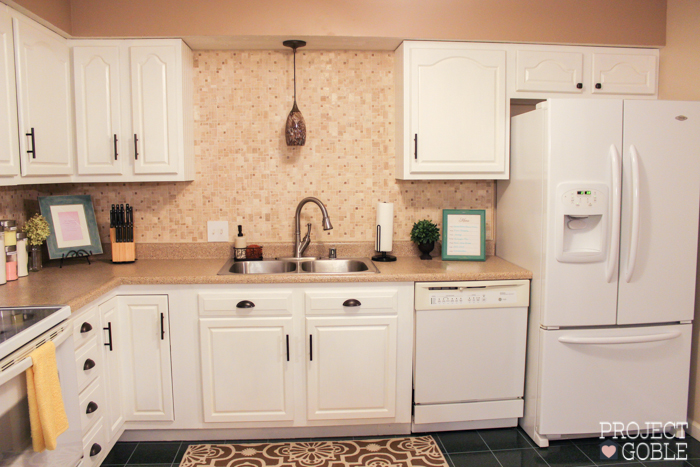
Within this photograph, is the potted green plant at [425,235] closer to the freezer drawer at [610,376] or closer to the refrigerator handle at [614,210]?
the freezer drawer at [610,376]

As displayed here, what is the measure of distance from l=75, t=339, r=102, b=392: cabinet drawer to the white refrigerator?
203cm

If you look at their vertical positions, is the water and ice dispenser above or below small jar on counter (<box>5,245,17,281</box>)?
above

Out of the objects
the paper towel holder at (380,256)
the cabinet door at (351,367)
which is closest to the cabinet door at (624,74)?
the paper towel holder at (380,256)

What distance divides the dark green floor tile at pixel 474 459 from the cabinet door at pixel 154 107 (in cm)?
205

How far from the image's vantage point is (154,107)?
2648 mm

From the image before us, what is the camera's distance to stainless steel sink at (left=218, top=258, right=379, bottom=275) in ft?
9.41

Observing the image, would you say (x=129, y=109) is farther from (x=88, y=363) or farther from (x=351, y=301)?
(x=351, y=301)

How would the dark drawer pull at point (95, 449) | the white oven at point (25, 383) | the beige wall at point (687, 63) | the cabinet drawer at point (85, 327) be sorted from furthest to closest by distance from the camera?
the beige wall at point (687, 63) → the dark drawer pull at point (95, 449) → the cabinet drawer at point (85, 327) → the white oven at point (25, 383)

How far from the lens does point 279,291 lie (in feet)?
8.10


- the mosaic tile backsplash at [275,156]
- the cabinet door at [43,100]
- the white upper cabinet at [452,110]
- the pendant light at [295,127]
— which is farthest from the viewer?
the mosaic tile backsplash at [275,156]

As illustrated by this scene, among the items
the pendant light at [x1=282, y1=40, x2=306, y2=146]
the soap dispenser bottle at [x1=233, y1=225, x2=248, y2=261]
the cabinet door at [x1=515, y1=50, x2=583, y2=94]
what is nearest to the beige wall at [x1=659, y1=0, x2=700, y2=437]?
the cabinet door at [x1=515, y1=50, x2=583, y2=94]

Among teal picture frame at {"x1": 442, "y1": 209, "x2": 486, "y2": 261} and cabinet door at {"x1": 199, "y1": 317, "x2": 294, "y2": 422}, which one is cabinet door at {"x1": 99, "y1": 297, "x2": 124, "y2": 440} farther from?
teal picture frame at {"x1": 442, "y1": 209, "x2": 486, "y2": 261}

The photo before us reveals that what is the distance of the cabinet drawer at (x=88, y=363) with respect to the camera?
80.0 inches

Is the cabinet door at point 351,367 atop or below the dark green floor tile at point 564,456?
atop
